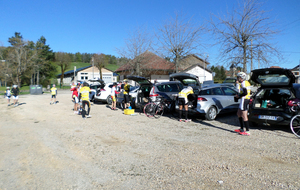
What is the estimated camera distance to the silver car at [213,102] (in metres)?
8.90

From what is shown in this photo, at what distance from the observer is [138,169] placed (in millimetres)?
4309

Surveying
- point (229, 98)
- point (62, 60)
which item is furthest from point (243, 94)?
point (62, 60)

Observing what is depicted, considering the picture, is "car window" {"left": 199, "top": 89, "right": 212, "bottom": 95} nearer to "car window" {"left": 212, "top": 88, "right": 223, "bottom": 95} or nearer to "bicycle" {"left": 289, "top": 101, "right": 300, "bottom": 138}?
"car window" {"left": 212, "top": 88, "right": 223, "bottom": 95}

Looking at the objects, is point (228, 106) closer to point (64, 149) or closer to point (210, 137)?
point (210, 137)

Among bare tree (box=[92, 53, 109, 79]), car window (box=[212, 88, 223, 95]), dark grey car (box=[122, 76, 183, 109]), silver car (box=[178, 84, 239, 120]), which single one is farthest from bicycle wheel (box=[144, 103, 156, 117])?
bare tree (box=[92, 53, 109, 79])

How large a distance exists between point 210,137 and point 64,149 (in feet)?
13.4

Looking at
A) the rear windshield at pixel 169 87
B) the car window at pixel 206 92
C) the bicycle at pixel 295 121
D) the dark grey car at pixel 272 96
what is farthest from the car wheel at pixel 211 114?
the bicycle at pixel 295 121

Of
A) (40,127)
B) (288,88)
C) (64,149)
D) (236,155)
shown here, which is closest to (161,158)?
(236,155)

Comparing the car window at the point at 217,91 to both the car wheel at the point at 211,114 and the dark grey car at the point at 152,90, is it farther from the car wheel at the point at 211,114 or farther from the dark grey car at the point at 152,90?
the dark grey car at the point at 152,90

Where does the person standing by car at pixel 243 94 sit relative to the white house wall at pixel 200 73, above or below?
below

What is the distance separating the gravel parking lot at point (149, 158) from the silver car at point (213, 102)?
46.1 inches

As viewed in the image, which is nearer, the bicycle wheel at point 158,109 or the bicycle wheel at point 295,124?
the bicycle wheel at point 295,124

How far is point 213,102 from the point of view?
9078 millimetres

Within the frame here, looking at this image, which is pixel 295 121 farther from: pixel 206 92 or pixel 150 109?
pixel 150 109
